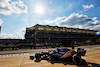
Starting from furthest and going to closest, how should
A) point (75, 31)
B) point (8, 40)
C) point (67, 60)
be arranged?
1. point (75, 31)
2. point (8, 40)
3. point (67, 60)

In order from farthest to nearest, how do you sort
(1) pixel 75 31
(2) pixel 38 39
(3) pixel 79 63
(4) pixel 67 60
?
1. (1) pixel 75 31
2. (2) pixel 38 39
3. (4) pixel 67 60
4. (3) pixel 79 63

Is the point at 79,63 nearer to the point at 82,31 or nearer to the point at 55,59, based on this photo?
the point at 55,59

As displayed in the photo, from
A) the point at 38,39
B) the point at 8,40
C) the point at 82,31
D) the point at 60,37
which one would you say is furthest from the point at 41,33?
the point at 82,31

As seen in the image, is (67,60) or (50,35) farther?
(50,35)

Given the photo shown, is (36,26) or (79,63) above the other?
(36,26)

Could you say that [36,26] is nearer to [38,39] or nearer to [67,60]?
[38,39]

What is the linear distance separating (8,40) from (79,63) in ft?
91.5

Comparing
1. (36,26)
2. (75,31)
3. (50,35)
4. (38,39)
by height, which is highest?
(36,26)

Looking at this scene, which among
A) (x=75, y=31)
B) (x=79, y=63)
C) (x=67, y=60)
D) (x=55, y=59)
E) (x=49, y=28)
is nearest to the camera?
(x=79, y=63)

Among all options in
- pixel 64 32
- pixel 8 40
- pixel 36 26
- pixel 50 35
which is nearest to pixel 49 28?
pixel 50 35

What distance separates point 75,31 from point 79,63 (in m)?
45.4

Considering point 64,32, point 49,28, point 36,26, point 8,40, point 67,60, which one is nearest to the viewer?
point 67,60

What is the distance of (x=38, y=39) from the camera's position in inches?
1214

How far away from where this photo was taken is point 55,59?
511 centimetres
